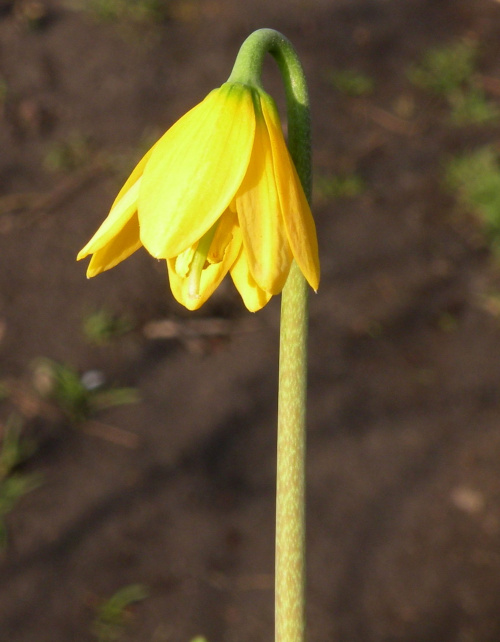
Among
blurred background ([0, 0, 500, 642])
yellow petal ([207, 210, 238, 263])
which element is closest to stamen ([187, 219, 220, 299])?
yellow petal ([207, 210, 238, 263])

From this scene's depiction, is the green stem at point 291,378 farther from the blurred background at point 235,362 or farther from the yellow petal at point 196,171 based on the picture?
the blurred background at point 235,362

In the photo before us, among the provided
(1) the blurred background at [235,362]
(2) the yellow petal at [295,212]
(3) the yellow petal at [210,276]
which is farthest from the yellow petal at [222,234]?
(1) the blurred background at [235,362]

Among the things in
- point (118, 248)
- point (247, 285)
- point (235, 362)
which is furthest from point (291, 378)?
point (235, 362)

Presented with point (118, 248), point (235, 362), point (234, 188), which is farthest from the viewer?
point (235, 362)

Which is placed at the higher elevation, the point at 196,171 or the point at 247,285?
the point at 196,171

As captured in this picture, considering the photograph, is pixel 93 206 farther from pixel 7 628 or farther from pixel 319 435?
pixel 7 628

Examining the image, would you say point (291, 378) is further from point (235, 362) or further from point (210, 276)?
point (235, 362)

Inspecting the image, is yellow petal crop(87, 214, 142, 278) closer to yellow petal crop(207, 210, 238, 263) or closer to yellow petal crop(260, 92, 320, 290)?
yellow petal crop(207, 210, 238, 263)
